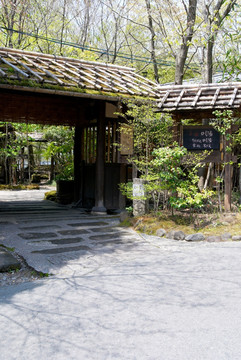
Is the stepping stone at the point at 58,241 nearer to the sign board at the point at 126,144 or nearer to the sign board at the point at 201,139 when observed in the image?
the sign board at the point at 126,144

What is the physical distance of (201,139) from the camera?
846 centimetres

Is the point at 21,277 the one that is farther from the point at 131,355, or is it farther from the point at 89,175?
the point at 89,175

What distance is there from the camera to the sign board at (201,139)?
841 centimetres

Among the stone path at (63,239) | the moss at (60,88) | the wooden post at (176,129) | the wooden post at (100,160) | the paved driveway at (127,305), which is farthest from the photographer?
the wooden post at (100,160)

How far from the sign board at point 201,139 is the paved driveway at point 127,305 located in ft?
9.43

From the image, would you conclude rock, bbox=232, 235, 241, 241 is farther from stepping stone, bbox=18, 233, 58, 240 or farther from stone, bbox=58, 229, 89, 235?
stepping stone, bbox=18, 233, 58, 240

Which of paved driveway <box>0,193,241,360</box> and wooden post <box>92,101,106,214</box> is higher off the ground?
wooden post <box>92,101,106,214</box>

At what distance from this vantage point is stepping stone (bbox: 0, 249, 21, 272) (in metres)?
4.88

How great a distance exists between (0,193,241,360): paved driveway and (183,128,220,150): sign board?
2.87 metres

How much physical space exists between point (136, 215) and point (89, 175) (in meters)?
3.53

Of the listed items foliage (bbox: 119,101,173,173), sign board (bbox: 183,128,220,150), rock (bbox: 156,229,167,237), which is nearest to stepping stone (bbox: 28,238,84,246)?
rock (bbox: 156,229,167,237)

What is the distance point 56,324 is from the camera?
3.20m

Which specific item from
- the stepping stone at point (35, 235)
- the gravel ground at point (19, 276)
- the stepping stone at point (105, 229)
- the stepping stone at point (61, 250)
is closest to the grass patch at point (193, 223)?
the stepping stone at point (105, 229)

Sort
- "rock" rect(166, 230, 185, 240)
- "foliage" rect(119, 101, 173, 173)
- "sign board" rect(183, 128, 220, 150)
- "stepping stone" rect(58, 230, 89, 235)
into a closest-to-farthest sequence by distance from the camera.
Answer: "rock" rect(166, 230, 185, 240) < "stepping stone" rect(58, 230, 89, 235) < "foliage" rect(119, 101, 173, 173) < "sign board" rect(183, 128, 220, 150)
